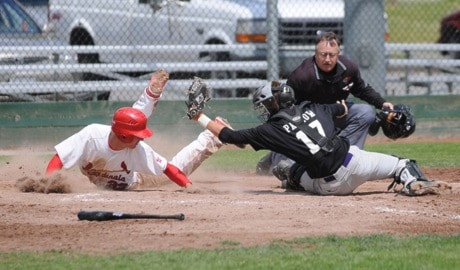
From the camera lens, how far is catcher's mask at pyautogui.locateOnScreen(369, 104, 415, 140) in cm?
912

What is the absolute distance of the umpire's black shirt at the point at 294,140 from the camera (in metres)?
7.68

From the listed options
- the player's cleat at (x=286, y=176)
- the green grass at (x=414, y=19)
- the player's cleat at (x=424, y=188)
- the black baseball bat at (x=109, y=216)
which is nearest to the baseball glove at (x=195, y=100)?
the player's cleat at (x=286, y=176)

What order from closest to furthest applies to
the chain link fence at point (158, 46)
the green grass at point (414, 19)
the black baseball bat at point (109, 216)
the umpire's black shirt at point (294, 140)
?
the black baseball bat at point (109, 216) → the umpire's black shirt at point (294, 140) → the chain link fence at point (158, 46) → the green grass at point (414, 19)

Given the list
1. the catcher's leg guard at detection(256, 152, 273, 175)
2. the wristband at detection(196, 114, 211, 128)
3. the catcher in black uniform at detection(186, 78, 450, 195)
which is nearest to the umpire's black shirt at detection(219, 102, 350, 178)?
the catcher in black uniform at detection(186, 78, 450, 195)

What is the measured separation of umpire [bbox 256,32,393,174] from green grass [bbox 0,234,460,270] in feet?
9.69

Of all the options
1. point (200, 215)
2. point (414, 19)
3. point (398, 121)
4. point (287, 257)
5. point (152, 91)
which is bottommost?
point (414, 19)

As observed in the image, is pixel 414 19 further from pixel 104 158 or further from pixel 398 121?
pixel 104 158

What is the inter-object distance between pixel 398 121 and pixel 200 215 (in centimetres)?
284

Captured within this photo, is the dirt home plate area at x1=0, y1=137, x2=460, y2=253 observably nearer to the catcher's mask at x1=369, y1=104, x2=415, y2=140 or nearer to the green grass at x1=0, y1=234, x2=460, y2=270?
the green grass at x1=0, y1=234, x2=460, y2=270

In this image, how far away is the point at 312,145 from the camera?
25.2 feet

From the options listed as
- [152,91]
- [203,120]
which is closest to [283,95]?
[203,120]

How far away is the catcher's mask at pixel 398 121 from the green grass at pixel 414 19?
1584cm

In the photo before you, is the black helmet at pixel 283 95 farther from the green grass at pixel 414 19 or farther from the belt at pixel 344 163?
the green grass at pixel 414 19

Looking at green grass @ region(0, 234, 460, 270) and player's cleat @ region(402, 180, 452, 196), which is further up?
green grass @ region(0, 234, 460, 270)
